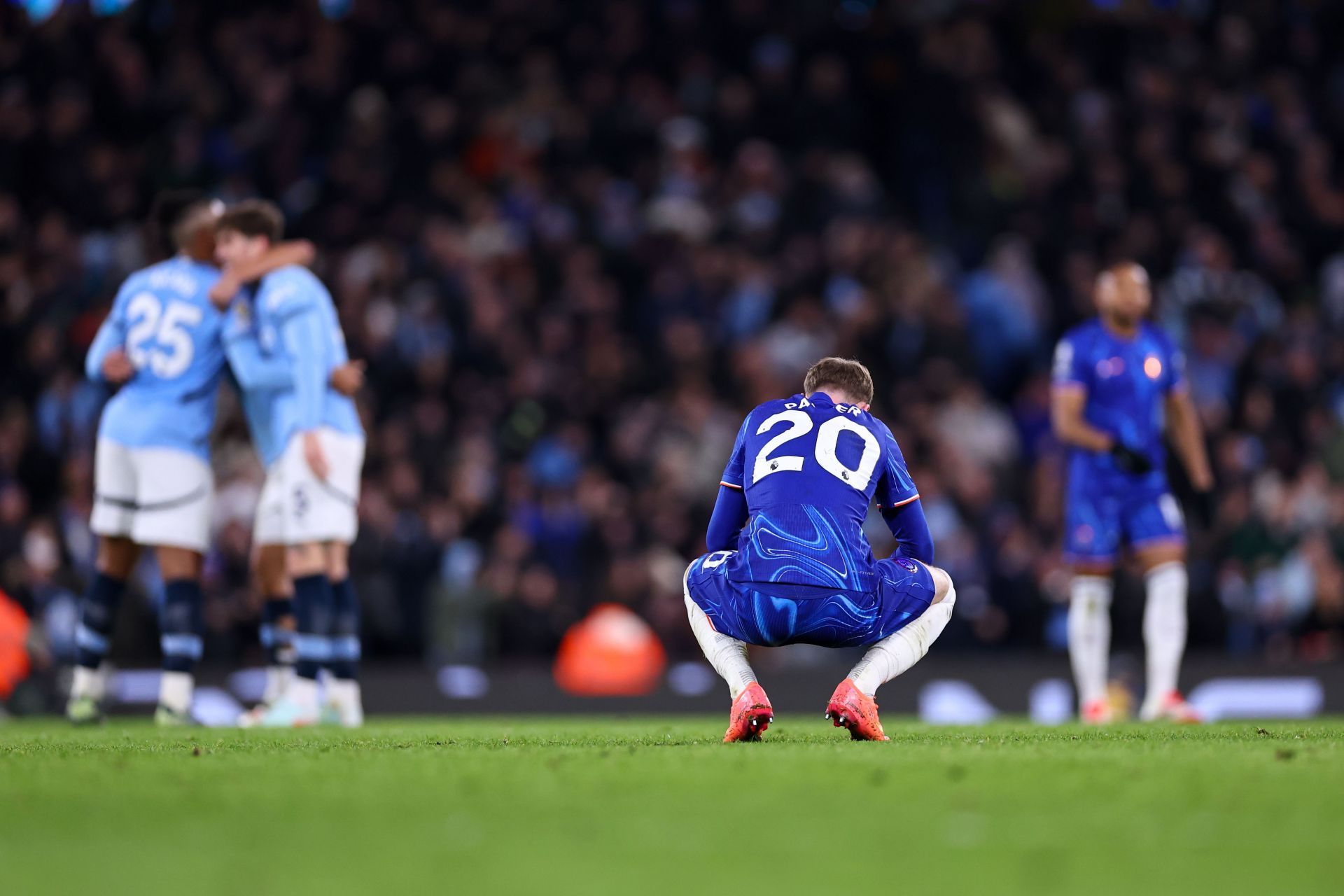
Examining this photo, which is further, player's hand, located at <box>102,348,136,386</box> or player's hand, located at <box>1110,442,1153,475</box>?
player's hand, located at <box>1110,442,1153,475</box>

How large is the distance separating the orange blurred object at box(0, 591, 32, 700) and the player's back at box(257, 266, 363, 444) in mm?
5463

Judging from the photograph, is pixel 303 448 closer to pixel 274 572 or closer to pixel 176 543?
pixel 176 543

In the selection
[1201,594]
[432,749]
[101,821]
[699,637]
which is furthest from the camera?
[1201,594]

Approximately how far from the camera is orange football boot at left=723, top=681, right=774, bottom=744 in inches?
246

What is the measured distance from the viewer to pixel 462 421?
1552cm

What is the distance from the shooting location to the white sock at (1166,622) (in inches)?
390

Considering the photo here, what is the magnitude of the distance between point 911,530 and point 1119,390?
12.3 feet

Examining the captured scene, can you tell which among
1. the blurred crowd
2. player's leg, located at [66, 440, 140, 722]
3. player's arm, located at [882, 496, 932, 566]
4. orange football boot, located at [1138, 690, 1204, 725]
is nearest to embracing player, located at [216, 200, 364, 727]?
player's leg, located at [66, 440, 140, 722]

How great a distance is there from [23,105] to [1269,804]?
16.7m

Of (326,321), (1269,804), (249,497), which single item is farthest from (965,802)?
(249,497)

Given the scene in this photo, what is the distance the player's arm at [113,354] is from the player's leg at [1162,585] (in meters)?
5.65

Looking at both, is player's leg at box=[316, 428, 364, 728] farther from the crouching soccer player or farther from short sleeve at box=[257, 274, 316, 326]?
the crouching soccer player

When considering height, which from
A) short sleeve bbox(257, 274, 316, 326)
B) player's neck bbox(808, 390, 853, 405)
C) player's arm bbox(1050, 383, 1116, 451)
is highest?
short sleeve bbox(257, 274, 316, 326)

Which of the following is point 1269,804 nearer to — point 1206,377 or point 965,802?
point 965,802
